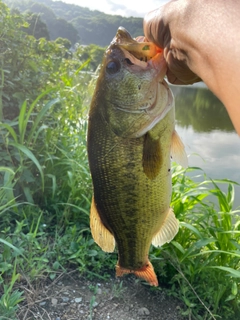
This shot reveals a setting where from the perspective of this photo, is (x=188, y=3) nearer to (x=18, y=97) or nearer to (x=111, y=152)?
(x=111, y=152)

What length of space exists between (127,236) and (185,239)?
4.52 ft

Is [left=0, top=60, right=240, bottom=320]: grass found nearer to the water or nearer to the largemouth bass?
the largemouth bass

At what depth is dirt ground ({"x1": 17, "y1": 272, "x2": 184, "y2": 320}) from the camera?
2422 millimetres

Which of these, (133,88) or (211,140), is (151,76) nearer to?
(133,88)

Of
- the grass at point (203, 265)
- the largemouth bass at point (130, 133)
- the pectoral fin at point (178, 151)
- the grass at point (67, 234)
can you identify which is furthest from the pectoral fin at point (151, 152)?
the grass at point (203, 265)

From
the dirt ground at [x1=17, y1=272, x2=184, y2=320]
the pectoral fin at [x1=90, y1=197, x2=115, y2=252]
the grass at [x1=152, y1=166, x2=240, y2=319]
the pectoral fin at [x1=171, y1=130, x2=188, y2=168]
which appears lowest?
the dirt ground at [x1=17, y1=272, x2=184, y2=320]

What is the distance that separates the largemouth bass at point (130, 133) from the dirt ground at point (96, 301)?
95 centimetres

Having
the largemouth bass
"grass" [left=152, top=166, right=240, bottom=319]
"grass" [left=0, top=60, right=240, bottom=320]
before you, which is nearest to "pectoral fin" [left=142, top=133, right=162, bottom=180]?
the largemouth bass

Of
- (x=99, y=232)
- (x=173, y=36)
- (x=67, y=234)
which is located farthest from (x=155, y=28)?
(x=67, y=234)

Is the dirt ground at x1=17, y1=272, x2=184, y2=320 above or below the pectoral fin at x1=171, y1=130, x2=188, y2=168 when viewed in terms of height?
below

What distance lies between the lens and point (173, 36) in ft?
4.87

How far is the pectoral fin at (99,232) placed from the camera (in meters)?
1.78

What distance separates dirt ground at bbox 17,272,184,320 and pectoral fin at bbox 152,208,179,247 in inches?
31.8

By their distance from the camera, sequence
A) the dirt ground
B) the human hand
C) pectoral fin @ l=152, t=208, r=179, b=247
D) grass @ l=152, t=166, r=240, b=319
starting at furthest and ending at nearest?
1. grass @ l=152, t=166, r=240, b=319
2. the dirt ground
3. pectoral fin @ l=152, t=208, r=179, b=247
4. the human hand
